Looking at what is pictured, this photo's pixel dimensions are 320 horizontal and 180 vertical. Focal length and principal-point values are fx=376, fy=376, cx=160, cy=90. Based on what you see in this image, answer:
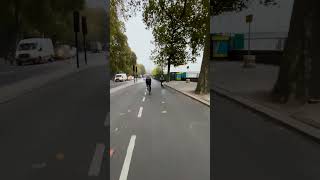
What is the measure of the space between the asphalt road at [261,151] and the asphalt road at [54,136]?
7.16 ft

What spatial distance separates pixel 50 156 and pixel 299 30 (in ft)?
29.3

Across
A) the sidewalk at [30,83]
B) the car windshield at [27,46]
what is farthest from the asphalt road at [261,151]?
the car windshield at [27,46]

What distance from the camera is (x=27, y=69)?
2853cm

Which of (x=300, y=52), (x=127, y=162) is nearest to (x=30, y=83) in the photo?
(x=300, y=52)

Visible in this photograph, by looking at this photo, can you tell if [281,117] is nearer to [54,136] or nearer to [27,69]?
[54,136]

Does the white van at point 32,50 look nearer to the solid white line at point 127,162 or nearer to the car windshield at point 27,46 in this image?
the car windshield at point 27,46

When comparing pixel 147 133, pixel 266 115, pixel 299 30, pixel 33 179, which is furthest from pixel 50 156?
pixel 299 30

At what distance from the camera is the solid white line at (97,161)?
597 cm

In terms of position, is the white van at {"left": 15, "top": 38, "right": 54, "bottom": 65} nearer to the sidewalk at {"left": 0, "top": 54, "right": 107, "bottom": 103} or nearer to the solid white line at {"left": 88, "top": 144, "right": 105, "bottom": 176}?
the sidewalk at {"left": 0, "top": 54, "right": 107, "bottom": 103}

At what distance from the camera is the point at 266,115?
37.4 feet

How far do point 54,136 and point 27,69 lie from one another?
21211 mm

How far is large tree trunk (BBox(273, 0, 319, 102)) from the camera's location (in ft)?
39.2

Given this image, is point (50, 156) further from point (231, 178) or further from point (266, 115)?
point (266, 115)

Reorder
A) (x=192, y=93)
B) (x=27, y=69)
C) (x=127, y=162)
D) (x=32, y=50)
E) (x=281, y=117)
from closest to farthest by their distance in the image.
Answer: (x=127, y=162) < (x=281, y=117) < (x=192, y=93) < (x=27, y=69) < (x=32, y=50)
